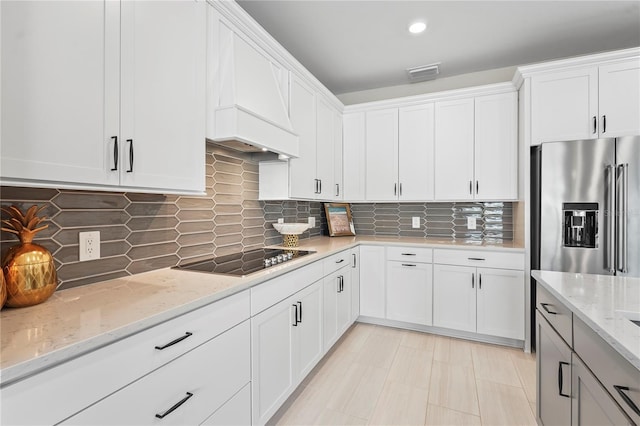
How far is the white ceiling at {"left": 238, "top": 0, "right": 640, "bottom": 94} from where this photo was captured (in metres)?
2.26

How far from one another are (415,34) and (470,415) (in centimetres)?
285

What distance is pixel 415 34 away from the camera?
2602 mm

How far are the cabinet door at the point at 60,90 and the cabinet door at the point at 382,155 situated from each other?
8.82ft

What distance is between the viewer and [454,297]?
2893 mm

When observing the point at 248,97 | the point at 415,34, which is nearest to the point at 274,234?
the point at 248,97

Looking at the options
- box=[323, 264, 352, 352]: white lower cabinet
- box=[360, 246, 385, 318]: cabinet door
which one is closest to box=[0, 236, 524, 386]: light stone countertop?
box=[323, 264, 352, 352]: white lower cabinet

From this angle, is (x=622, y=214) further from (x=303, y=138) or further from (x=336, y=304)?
(x=303, y=138)

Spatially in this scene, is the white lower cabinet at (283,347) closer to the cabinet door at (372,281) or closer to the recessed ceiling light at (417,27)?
the cabinet door at (372,281)

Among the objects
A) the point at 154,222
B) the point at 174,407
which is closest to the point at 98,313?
the point at 174,407

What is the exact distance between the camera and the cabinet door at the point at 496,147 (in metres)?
2.90

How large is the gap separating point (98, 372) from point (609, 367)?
1.48m

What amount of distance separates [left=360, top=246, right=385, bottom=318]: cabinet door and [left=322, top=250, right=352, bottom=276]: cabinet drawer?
30cm

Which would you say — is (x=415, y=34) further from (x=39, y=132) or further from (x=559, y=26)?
(x=39, y=132)

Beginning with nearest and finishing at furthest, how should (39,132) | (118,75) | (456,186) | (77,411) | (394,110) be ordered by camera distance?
(77,411) → (39,132) → (118,75) → (456,186) → (394,110)
